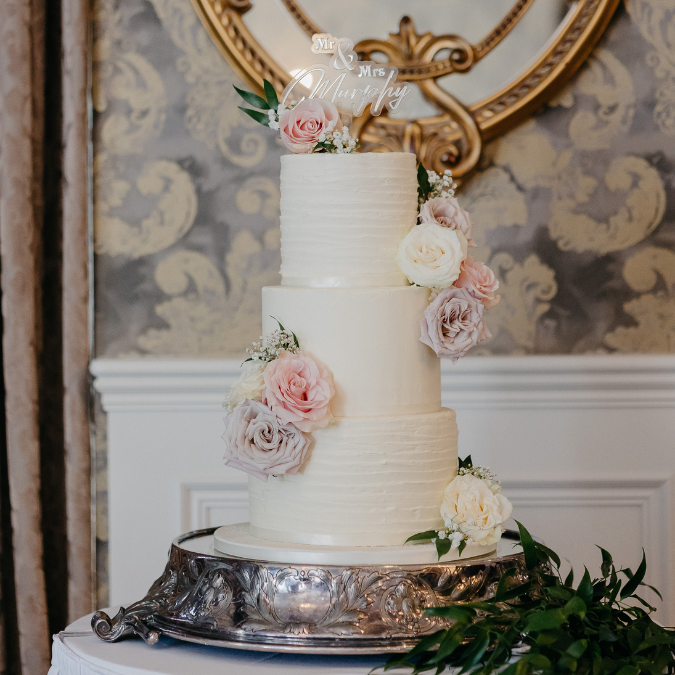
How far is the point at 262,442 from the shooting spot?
127cm

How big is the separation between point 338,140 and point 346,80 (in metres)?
0.14

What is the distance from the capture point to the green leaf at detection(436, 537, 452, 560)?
4.05ft

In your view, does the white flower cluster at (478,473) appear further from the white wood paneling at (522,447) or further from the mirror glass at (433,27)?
the mirror glass at (433,27)

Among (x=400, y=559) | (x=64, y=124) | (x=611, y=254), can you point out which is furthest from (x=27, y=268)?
(x=611, y=254)

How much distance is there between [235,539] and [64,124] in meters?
1.16

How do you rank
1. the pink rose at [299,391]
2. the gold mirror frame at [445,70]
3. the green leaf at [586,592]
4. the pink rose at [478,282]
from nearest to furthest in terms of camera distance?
the green leaf at [586,592] → the pink rose at [299,391] → the pink rose at [478,282] → the gold mirror frame at [445,70]

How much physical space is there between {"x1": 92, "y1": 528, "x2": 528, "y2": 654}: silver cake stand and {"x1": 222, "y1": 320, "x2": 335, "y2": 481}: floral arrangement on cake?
0.14m

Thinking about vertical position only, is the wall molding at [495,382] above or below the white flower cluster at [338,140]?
below

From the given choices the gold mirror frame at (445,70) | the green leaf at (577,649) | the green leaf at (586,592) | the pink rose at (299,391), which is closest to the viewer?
the green leaf at (577,649)

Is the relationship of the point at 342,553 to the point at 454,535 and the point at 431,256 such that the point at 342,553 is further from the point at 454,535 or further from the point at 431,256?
the point at 431,256

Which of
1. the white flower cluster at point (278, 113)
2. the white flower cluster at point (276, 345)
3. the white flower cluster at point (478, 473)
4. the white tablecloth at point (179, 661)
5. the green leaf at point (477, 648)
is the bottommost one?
the white tablecloth at point (179, 661)

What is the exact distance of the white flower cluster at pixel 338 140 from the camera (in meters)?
1.35

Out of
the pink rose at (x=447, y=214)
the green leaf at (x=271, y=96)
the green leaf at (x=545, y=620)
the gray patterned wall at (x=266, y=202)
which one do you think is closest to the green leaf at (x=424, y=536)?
the green leaf at (x=545, y=620)

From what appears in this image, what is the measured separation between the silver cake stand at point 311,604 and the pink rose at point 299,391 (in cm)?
20
